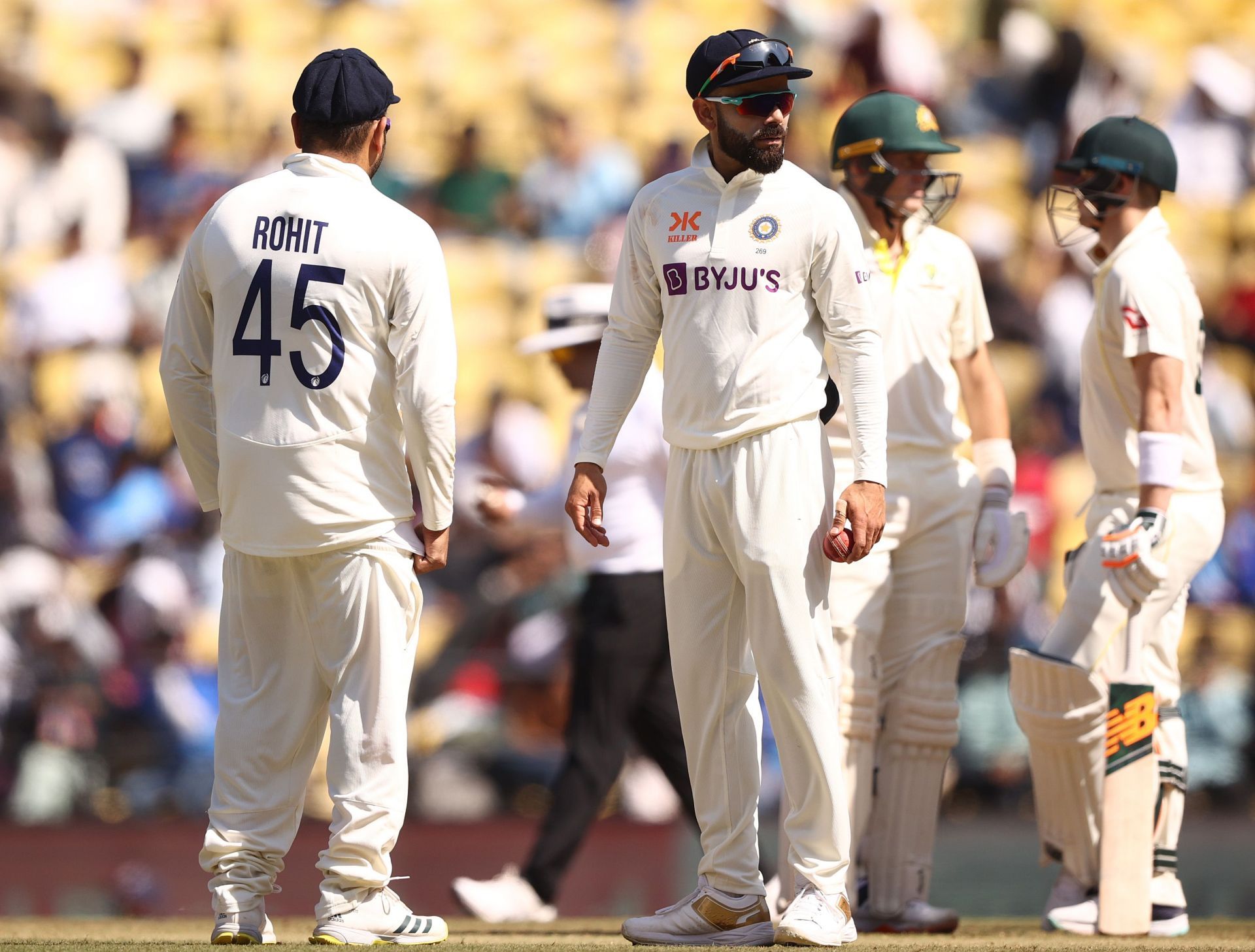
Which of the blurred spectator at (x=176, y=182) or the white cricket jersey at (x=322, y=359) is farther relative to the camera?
the blurred spectator at (x=176, y=182)

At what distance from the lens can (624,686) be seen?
5758 millimetres

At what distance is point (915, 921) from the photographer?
201 inches

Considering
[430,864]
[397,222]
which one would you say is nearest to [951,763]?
[430,864]

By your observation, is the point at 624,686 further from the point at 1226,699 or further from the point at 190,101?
the point at 190,101

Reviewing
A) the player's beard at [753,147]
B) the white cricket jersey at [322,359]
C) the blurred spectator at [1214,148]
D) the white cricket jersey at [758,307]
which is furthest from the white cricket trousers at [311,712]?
the blurred spectator at [1214,148]

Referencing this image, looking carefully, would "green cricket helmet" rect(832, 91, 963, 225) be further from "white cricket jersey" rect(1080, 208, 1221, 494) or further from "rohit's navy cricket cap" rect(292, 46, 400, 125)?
"rohit's navy cricket cap" rect(292, 46, 400, 125)

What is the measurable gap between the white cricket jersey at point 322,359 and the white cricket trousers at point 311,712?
107mm

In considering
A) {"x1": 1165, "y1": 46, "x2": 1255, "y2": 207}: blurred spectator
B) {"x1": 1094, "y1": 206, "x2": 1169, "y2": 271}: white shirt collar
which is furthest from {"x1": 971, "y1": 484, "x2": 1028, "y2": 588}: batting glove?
{"x1": 1165, "y1": 46, "x2": 1255, "y2": 207}: blurred spectator

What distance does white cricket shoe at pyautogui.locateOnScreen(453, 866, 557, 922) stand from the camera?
5.57 m

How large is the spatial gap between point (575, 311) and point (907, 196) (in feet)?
4.12

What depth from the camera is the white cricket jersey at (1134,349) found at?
5086mm

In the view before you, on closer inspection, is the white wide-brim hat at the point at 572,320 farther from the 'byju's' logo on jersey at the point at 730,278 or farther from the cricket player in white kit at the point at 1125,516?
the 'byju's' logo on jersey at the point at 730,278

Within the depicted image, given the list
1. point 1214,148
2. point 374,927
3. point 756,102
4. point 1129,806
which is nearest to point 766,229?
point 756,102

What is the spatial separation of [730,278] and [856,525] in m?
0.66
